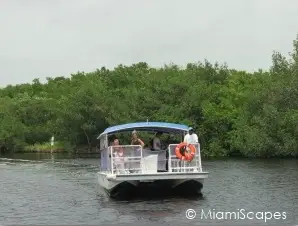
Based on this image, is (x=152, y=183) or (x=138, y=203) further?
(x=152, y=183)

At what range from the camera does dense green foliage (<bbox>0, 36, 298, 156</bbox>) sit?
6081cm

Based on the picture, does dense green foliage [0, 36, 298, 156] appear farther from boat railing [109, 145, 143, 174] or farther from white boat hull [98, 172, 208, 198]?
boat railing [109, 145, 143, 174]

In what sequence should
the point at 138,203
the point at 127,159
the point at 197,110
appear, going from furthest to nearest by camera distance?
1. the point at 197,110
2. the point at 127,159
3. the point at 138,203

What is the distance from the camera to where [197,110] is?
240ft

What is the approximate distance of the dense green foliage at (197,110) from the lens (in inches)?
2394

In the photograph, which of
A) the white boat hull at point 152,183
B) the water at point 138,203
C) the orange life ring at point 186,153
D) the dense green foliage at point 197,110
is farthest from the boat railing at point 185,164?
the dense green foliage at point 197,110

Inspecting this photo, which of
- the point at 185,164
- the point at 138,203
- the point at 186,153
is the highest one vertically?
the point at 186,153

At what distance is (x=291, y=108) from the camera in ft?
199

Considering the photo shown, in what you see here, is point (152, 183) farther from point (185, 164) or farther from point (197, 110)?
point (197, 110)

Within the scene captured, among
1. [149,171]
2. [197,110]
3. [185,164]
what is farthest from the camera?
[197,110]

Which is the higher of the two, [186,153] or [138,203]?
[186,153]

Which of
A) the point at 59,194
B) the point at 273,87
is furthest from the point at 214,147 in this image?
the point at 59,194

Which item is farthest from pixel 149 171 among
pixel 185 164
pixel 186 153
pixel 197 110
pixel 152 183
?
pixel 197 110

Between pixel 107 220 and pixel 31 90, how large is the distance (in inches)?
4815
